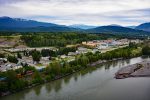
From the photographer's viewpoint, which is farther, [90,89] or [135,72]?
[135,72]

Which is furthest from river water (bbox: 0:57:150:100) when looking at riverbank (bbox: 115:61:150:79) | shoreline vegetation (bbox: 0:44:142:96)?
riverbank (bbox: 115:61:150:79)

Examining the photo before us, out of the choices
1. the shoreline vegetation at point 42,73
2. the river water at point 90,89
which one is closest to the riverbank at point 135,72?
the river water at point 90,89

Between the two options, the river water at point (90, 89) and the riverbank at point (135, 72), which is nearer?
the river water at point (90, 89)

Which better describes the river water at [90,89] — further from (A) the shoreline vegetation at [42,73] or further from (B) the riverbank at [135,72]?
(B) the riverbank at [135,72]

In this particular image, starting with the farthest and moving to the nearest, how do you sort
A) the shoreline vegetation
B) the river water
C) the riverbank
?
the riverbank → the shoreline vegetation → the river water

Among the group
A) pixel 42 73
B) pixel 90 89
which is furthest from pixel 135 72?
pixel 42 73

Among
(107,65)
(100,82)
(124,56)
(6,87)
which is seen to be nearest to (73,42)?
(124,56)

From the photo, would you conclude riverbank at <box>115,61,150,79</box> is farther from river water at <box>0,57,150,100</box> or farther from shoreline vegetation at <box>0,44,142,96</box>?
shoreline vegetation at <box>0,44,142,96</box>

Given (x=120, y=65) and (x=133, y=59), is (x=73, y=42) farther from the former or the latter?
(x=120, y=65)

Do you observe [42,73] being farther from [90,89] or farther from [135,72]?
[135,72]
